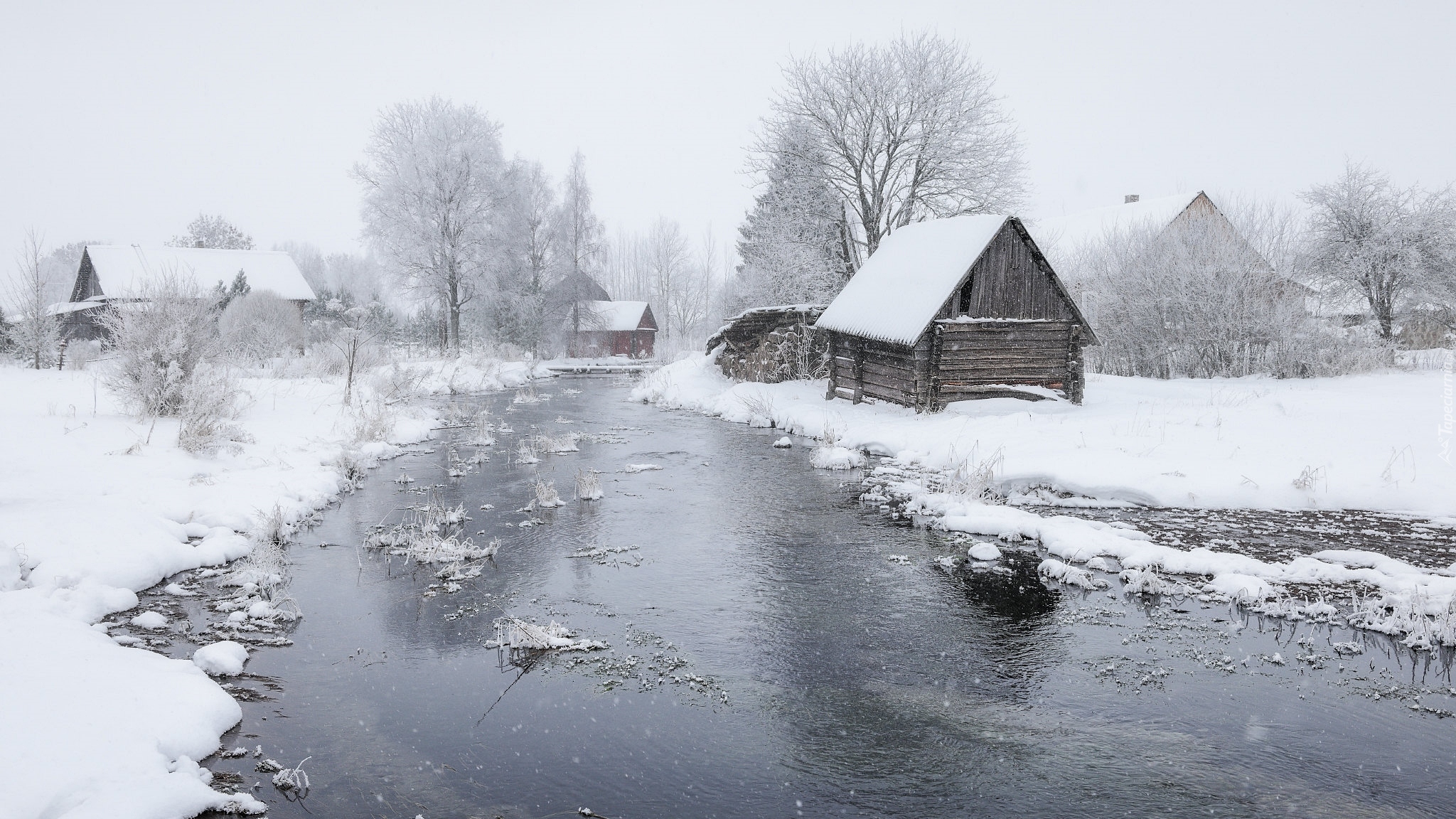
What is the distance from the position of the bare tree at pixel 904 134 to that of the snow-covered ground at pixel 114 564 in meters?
19.1

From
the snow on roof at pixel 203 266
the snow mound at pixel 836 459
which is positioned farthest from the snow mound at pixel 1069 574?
the snow on roof at pixel 203 266

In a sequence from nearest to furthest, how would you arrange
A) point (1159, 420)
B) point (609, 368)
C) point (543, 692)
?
point (543, 692) < point (1159, 420) < point (609, 368)

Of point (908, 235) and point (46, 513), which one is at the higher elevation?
point (908, 235)

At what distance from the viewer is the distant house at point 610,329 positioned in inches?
1933

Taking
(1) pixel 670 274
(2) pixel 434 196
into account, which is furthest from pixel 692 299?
(2) pixel 434 196

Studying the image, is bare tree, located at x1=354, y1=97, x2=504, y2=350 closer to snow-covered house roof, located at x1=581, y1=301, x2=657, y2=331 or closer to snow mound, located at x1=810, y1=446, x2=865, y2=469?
snow-covered house roof, located at x1=581, y1=301, x2=657, y2=331

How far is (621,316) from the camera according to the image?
56.0m

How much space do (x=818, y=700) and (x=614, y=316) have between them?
168 ft

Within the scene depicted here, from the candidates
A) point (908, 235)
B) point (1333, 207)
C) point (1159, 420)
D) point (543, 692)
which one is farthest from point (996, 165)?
point (543, 692)

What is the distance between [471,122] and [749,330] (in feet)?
Result: 71.6

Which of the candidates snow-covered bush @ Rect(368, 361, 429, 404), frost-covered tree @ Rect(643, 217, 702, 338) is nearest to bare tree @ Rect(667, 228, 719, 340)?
frost-covered tree @ Rect(643, 217, 702, 338)

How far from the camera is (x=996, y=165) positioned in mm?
27938

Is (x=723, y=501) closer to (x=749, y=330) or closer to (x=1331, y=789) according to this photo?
(x=1331, y=789)

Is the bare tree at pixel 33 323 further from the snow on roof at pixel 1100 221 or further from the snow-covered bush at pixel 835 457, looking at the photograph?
the snow on roof at pixel 1100 221
